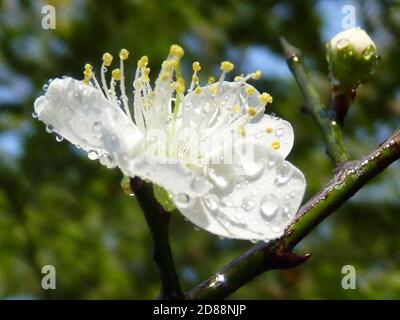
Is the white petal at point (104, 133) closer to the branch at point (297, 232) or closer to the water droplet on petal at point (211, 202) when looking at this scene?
the water droplet on petal at point (211, 202)

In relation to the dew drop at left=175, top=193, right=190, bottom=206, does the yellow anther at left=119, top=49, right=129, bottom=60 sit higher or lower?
higher

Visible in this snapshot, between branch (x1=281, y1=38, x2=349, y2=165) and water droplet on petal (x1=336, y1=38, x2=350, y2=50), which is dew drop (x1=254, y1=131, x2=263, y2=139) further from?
water droplet on petal (x1=336, y1=38, x2=350, y2=50)

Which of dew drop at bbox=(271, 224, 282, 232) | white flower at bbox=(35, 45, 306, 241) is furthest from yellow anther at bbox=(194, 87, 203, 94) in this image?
dew drop at bbox=(271, 224, 282, 232)

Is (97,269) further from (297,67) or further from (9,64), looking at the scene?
(297,67)

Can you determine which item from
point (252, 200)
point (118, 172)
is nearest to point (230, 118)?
point (252, 200)

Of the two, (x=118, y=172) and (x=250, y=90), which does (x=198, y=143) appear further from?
(x=118, y=172)

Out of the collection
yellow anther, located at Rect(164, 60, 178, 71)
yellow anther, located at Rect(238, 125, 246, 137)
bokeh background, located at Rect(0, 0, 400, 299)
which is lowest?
yellow anther, located at Rect(238, 125, 246, 137)

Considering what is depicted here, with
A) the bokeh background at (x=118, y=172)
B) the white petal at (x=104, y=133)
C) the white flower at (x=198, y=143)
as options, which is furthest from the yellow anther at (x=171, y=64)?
the bokeh background at (x=118, y=172)
